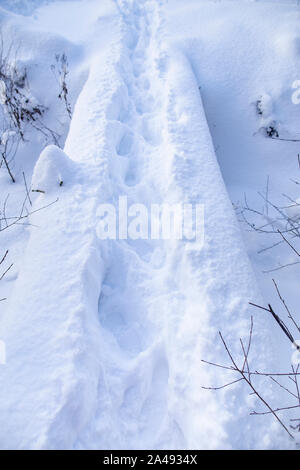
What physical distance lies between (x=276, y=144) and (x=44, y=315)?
2.80 metres

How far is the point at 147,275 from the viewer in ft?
5.75

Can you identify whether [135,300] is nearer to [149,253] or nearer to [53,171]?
[149,253]

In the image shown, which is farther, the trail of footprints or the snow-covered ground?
the trail of footprints

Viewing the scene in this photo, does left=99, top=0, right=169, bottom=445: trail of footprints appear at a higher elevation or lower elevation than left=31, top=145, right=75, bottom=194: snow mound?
lower

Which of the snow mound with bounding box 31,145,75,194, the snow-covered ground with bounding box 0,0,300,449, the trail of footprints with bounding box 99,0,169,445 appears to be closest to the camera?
the snow-covered ground with bounding box 0,0,300,449

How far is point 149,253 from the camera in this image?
190cm

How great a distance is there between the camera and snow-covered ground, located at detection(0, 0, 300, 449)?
1.18 m

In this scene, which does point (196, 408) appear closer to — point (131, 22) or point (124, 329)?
point (124, 329)

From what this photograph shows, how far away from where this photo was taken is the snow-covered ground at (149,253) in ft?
3.89

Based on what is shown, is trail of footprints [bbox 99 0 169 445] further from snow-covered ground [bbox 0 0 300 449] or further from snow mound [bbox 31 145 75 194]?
snow mound [bbox 31 145 75 194]

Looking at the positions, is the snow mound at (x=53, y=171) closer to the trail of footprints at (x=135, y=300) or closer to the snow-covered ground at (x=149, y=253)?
the snow-covered ground at (x=149, y=253)

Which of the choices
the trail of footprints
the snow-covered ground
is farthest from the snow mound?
the trail of footprints

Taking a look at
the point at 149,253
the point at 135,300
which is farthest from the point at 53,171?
the point at 135,300
